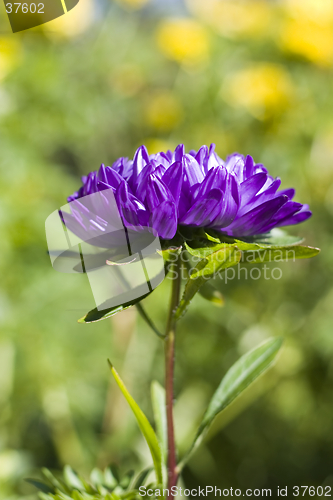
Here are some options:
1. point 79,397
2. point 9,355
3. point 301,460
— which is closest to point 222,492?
point 301,460

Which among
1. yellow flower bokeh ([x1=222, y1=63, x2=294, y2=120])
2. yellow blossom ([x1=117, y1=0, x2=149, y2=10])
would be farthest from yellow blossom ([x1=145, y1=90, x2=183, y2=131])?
yellow blossom ([x1=117, y1=0, x2=149, y2=10])

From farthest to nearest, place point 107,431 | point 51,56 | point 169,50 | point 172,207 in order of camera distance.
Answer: point 169,50
point 51,56
point 107,431
point 172,207

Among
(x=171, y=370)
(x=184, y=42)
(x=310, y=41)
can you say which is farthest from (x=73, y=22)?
(x=171, y=370)

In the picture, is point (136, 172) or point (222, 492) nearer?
point (136, 172)

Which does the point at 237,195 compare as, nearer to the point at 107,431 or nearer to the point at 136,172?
the point at 136,172

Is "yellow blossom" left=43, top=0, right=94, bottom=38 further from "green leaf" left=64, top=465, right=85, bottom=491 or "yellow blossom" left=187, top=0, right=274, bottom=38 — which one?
"green leaf" left=64, top=465, right=85, bottom=491

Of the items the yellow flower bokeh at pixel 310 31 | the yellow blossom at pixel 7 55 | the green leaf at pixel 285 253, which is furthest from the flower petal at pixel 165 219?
the yellow flower bokeh at pixel 310 31
